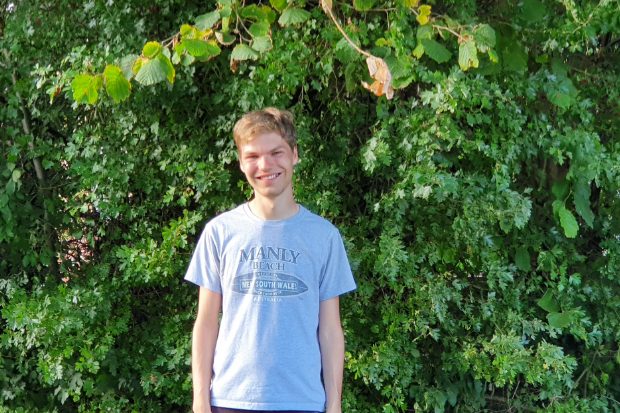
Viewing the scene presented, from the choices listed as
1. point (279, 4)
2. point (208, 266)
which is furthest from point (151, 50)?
point (208, 266)

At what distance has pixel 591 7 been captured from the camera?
Answer: 10.9ft

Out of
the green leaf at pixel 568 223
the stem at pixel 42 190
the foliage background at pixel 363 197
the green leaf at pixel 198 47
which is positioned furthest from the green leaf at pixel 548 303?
the stem at pixel 42 190

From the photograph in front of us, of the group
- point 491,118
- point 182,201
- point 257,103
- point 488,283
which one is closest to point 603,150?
point 491,118

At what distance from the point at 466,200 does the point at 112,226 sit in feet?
5.81

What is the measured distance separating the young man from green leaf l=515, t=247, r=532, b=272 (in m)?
1.30

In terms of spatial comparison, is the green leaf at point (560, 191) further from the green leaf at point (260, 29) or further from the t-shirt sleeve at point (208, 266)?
the t-shirt sleeve at point (208, 266)

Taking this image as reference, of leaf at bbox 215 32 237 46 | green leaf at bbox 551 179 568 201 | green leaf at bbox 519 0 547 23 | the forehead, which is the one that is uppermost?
green leaf at bbox 519 0 547 23

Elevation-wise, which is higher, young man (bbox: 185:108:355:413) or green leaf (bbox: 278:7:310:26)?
green leaf (bbox: 278:7:310:26)

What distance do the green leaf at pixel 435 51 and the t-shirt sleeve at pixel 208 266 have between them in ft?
3.83

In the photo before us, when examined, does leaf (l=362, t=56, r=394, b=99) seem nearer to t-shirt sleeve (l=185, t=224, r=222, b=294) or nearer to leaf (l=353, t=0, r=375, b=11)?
leaf (l=353, t=0, r=375, b=11)

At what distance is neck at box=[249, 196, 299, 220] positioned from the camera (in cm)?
247

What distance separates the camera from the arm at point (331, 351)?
8.17ft

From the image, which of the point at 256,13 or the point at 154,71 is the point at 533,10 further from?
the point at 154,71

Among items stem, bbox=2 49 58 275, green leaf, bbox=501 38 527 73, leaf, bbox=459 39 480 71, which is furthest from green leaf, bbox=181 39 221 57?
stem, bbox=2 49 58 275
